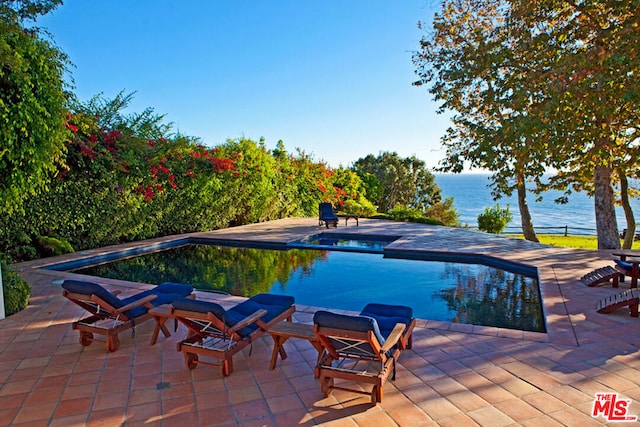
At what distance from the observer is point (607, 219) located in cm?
1236

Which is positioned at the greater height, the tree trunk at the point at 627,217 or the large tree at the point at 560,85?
the large tree at the point at 560,85

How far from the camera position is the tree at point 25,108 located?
4578 millimetres

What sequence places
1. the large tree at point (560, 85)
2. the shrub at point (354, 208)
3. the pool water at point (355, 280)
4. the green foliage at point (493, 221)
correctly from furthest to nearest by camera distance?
the shrub at point (354, 208), the green foliage at point (493, 221), the large tree at point (560, 85), the pool water at point (355, 280)

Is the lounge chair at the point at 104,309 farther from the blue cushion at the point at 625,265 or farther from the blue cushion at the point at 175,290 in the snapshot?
the blue cushion at the point at 625,265

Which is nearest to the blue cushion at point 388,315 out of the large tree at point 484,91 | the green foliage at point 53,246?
the large tree at point 484,91

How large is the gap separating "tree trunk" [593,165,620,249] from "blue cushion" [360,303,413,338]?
11125mm

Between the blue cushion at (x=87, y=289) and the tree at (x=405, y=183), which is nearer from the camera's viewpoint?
the blue cushion at (x=87, y=289)

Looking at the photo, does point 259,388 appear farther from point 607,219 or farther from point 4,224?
point 607,219

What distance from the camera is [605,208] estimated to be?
12.3 m

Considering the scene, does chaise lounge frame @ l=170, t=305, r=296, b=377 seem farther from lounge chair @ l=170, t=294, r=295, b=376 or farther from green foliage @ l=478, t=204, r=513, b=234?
green foliage @ l=478, t=204, r=513, b=234

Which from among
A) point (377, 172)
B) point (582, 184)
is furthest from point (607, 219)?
point (377, 172)

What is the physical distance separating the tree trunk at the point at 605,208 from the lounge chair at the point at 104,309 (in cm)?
1293

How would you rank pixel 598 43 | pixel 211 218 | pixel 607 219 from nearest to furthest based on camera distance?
pixel 598 43
pixel 607 219
pixel 211 218

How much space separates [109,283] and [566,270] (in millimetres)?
8583
